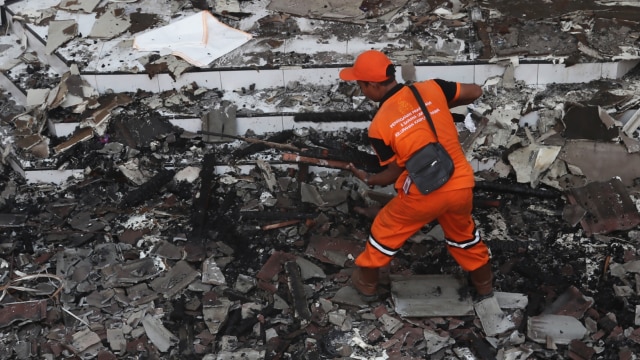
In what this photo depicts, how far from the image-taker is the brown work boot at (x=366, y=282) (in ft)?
20.8

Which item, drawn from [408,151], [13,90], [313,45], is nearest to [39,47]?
[13,90]

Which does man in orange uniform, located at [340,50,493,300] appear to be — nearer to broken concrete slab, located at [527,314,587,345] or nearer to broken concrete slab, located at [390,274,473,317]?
broken concrete slab, located at [390,274,473,317]

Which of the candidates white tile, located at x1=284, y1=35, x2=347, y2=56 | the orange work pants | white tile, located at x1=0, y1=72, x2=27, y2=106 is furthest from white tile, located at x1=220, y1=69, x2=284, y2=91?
the orange work pants

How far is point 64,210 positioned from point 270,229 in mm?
2228

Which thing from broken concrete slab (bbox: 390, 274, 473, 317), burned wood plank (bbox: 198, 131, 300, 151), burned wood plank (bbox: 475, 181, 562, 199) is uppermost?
burned wood plank (bbox: 198, 131, 300, 151)

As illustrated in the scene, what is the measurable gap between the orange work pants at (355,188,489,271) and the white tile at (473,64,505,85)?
2.92 m

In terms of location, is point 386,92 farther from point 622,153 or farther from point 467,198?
point 622,153

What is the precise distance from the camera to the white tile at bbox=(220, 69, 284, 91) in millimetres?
8586

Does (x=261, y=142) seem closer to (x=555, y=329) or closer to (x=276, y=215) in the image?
(x=276, y=215)

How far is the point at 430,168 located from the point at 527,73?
138 inches

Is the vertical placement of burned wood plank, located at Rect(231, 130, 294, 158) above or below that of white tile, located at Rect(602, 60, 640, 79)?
below

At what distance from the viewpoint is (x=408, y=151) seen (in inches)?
219

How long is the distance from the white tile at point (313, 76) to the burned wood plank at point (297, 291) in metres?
2.57

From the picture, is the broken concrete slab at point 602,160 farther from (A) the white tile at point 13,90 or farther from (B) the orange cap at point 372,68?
(A) the white tile at point 13,90
